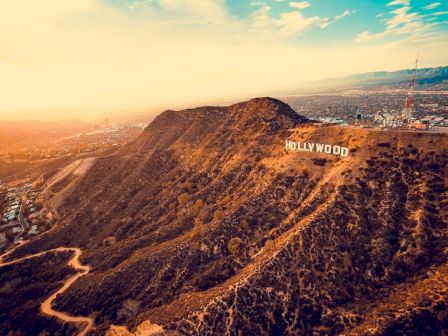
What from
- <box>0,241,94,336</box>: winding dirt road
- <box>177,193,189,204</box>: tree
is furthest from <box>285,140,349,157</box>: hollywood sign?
<box>0,241,94,336</box>: winding dirt road

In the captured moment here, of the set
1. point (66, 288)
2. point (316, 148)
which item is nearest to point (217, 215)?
point (316, 148)

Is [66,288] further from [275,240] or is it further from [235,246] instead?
[275,240]

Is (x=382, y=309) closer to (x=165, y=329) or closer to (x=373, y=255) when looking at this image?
(x=373, y=255)

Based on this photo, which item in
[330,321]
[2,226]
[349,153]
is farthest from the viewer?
[2,226]

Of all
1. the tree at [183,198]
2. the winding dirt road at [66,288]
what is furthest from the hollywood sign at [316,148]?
the winding dirt road at [66,288]

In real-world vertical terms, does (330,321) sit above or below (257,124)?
below

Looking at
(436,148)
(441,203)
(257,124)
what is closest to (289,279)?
(441,203)
